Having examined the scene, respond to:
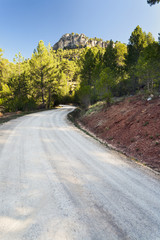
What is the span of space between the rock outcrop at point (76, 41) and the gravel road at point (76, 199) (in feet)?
580

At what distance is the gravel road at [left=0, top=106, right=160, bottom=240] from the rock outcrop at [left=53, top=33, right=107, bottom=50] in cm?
17674

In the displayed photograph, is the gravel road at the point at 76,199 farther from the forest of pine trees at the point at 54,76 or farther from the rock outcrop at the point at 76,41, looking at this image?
the rock outcrop at the point at 76,41

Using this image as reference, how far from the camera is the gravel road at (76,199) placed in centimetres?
218

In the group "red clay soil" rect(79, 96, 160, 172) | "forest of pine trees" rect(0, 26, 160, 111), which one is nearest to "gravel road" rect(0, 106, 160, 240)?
"red clay soil" rect(79, 96, 160, 172)

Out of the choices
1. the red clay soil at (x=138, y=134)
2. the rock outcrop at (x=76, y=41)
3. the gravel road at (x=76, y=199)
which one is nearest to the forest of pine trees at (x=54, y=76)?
the red clay soil at (x=138, y=134)

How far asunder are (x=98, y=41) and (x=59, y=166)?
7694 inches

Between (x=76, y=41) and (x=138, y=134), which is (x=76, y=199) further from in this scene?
(x=76, y=41)

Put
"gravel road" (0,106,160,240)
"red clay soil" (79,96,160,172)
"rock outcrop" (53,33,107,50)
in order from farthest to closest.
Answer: "rock outcrop" (53,33,107,50) < "red clay soil" (79,96,160,172) < "gravel road" (0,106,160,240)

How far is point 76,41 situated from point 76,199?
189305mm

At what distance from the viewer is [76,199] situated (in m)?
2.96

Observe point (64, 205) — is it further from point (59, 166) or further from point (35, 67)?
point (35, 67)

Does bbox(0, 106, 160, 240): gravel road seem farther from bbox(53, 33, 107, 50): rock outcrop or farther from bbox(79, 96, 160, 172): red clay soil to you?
bbox(53, 33, 107, 50): rock outcrop

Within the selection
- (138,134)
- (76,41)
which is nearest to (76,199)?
(138,134)

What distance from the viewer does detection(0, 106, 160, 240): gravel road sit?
7.16 ft
